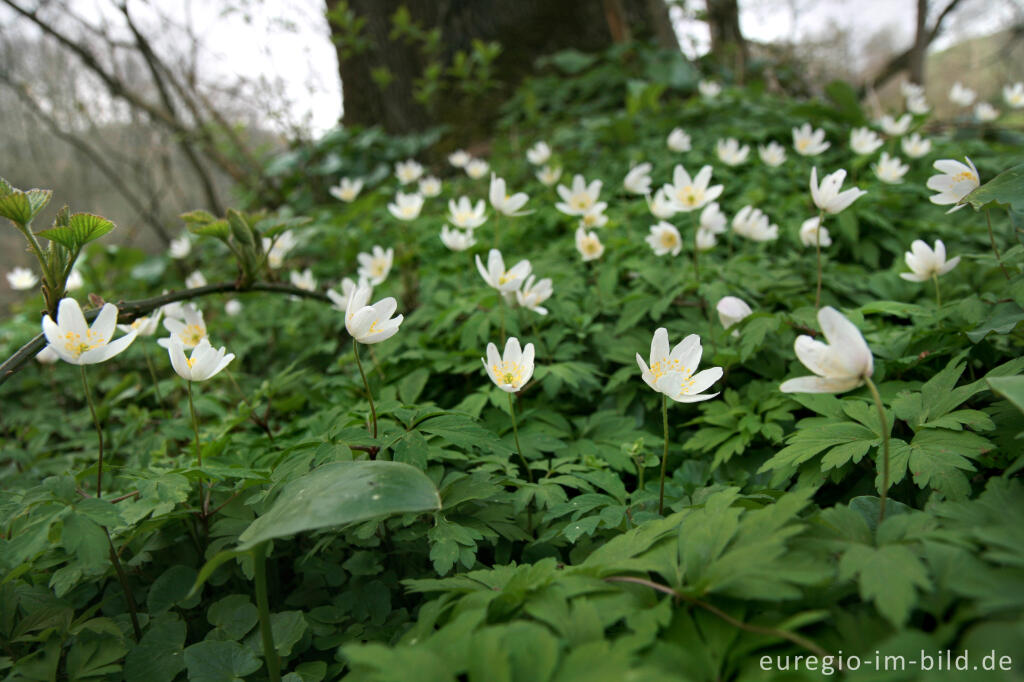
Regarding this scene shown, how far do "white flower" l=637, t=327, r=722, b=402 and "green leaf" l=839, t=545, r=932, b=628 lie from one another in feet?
1.72

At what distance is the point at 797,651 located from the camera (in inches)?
34.7

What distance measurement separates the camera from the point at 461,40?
6297 millimetres

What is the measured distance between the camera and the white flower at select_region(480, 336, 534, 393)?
5.15ft

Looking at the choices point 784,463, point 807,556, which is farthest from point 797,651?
point 784,463

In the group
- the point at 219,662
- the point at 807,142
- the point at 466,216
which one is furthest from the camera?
the point at 807,142

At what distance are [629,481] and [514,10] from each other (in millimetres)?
6101

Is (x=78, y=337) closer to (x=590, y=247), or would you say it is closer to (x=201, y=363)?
(x=201, y=363)

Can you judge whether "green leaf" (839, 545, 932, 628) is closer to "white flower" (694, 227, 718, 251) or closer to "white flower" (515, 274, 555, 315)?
"white flower" (515, 274, 555, 315)

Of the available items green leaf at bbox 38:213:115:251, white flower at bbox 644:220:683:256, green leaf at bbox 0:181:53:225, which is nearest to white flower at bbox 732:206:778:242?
white flower at bbox 644:220:683:256

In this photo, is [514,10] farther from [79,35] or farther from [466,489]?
[466,489]

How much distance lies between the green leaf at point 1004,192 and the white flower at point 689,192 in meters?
0.98

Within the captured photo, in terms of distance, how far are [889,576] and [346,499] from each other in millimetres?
915

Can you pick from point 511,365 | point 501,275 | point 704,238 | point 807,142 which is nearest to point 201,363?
point 511,365

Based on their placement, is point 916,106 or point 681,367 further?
point 916,106
